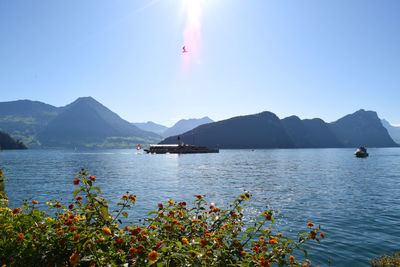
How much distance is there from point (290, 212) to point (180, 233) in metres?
17.1

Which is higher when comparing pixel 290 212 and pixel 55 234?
pixel 55 234

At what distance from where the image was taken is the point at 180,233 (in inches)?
241

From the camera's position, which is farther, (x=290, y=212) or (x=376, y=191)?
(x=376, y=191)

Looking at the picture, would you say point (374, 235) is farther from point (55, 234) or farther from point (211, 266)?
point (55, 234)

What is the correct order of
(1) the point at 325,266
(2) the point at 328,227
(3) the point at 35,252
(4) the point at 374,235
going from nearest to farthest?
(3) the point at 35,252 < (1) the point at 325,266 < (4) the point at 374,235 < (2) the point at 328,227

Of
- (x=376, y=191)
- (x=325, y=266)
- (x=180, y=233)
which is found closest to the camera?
(x=180, y=233)

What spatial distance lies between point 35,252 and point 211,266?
11.0ft

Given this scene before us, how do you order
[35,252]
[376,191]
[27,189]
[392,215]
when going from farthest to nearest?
[27,189] < [376,191] < [392,215] < [35,252]

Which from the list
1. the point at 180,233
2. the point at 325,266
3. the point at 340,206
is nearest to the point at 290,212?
the point at 340,206

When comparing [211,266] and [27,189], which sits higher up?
[211,266]

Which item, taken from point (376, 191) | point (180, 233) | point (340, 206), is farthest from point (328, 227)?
point (376, 191)

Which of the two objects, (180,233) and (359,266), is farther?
(359,266)

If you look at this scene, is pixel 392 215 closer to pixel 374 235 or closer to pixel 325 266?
pixel 374 235

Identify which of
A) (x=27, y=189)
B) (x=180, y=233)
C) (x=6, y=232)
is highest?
(x=6, y=232)
